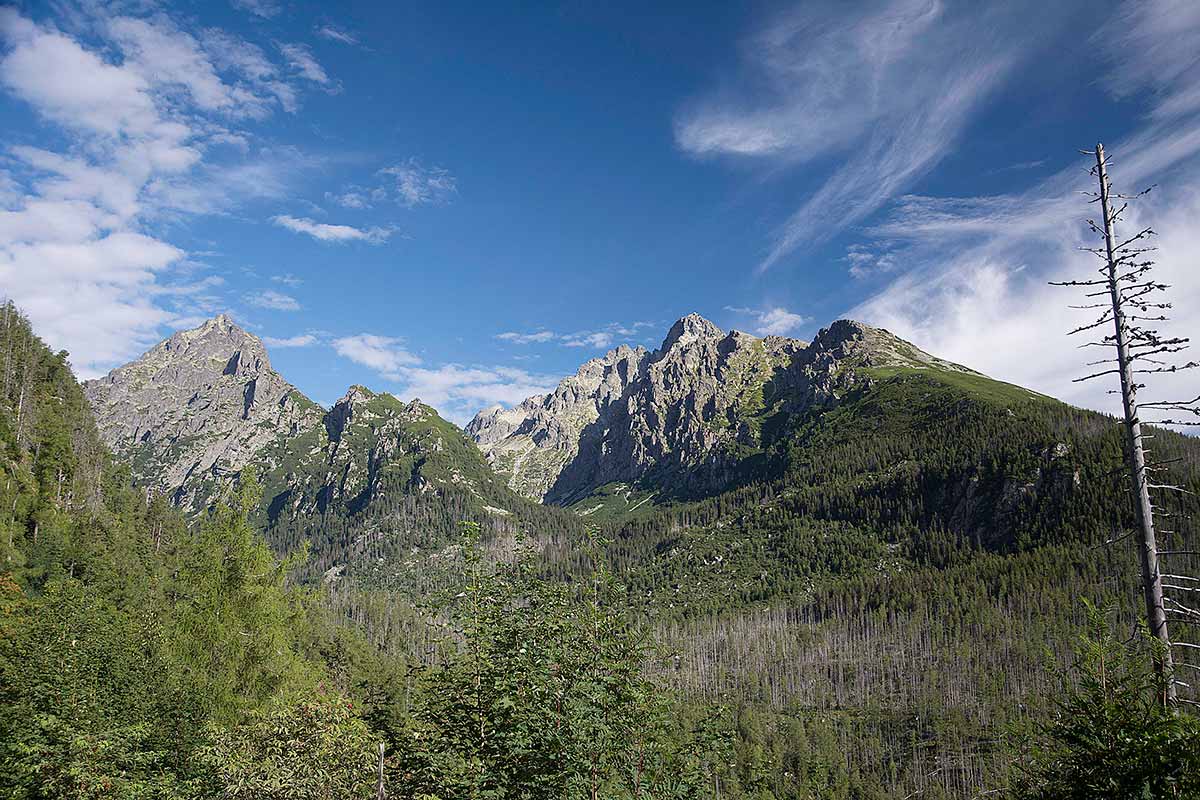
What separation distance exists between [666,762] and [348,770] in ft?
28.1

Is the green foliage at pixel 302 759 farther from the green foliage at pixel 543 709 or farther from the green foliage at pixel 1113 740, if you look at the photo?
the green foliage at pixel 1113 740

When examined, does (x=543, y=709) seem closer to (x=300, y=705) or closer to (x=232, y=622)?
(x=300, y=705)

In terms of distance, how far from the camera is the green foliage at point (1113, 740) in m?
10.4

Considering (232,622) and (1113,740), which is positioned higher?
(1113,740)

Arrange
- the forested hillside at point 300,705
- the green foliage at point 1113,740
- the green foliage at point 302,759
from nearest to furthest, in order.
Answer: the green foliage at point 1113,740 < the forested hillside at point 300,705 < the green foliage at point 302,759

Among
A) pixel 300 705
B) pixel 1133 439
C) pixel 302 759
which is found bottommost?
pixel 302 759

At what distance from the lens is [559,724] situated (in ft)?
44.9

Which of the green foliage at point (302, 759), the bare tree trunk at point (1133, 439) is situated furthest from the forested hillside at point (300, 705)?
the bare tree trunk at point (1133, 439)

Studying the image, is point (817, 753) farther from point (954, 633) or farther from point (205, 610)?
point (205, 610)

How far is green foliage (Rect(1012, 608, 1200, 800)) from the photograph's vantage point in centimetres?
1038

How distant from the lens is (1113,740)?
457 inches

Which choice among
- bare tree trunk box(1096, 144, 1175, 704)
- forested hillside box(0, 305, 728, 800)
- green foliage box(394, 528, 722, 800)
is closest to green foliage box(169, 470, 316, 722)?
forested hillside box(0, 305, 728, 800)

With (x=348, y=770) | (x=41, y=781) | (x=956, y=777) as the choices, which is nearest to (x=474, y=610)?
(x=348, y=770)

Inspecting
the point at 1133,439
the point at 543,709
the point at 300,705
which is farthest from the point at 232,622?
the point at 1133,439
